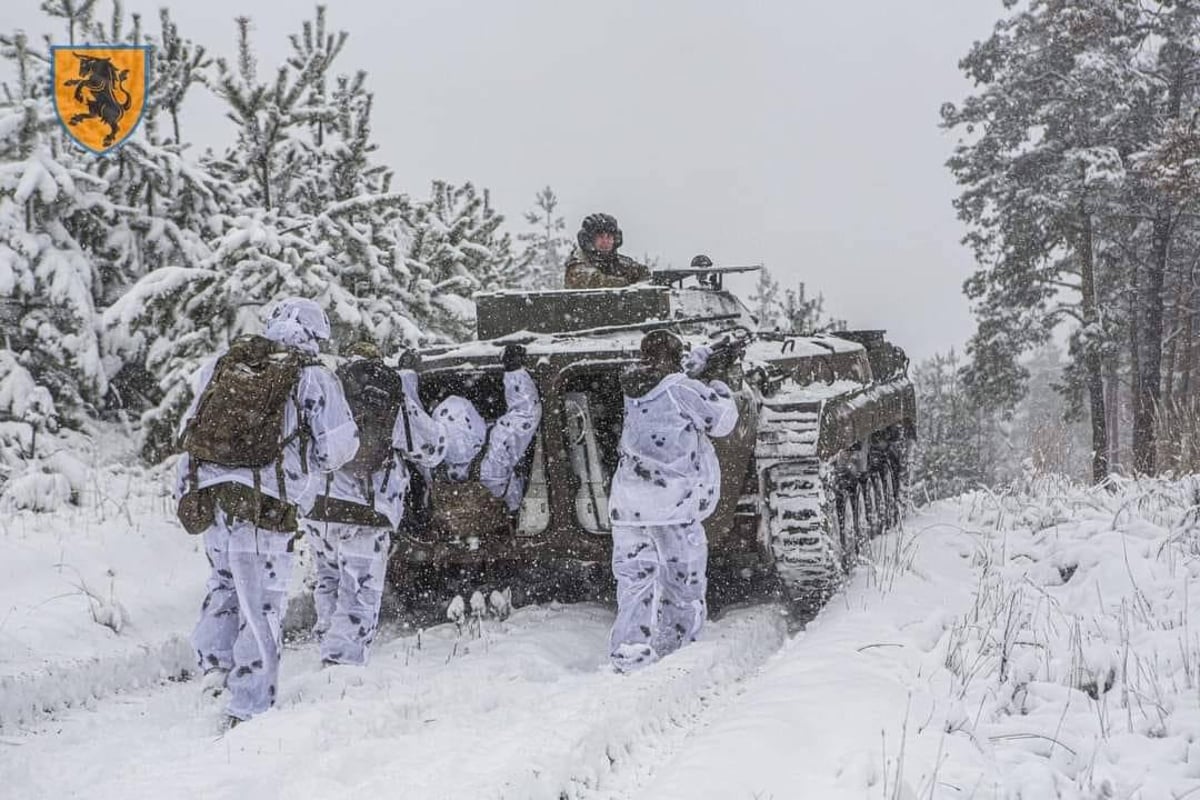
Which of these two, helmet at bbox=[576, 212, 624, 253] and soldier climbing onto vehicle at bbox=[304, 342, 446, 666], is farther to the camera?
helmet at bbox=[576, 212, 624, 253]

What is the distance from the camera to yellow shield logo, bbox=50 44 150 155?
35.2 feet

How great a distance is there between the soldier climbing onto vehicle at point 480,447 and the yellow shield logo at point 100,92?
743cm

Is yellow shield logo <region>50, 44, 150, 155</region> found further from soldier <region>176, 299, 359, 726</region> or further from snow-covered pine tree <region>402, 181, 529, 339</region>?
soldier <region>176, 299, 359, 726</region>

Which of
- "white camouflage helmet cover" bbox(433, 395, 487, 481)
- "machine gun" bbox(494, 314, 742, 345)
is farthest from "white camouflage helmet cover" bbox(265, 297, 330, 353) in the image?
"machine gun" bbox(494, 314, 742, 345)

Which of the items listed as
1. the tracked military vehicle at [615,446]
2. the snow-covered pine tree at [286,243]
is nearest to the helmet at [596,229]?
the tracked military vehicle at [615,446]

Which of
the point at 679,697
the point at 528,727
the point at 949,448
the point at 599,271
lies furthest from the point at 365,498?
the point at 949,448

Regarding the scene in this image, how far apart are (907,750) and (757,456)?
2.59 m

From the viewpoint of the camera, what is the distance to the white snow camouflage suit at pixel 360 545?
5328mm

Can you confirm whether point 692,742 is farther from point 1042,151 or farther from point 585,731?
point 1042,151

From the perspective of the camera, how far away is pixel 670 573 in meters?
5.58

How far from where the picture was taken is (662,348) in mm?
5383

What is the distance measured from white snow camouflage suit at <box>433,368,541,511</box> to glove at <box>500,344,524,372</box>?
0.03m

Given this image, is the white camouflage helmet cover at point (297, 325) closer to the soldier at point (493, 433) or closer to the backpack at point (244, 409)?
the backpack at point (244, 409)

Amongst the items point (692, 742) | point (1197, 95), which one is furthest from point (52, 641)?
point (1197, 95)
